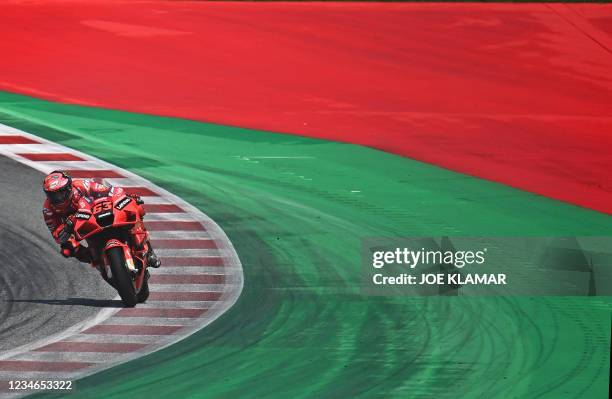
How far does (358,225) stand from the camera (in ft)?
65.3

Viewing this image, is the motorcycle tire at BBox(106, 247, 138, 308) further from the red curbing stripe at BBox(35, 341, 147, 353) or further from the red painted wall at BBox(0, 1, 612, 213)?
the red painted wall at BBox(0, 1, 612, 213)

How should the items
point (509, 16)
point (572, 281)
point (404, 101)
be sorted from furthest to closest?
point (509, 16) → point (404, 101) → point (572, 281)

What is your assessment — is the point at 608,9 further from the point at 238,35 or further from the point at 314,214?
the point at 314,214

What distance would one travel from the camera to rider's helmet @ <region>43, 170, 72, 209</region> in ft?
48.9

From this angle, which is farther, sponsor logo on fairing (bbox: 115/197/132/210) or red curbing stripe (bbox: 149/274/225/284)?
red curbing stripe (bbox: 149/274/225/284)

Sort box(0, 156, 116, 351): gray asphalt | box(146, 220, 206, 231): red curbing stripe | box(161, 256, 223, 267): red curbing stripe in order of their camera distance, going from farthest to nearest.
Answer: box(146, 220, 206, 231): red curbing stripe
box(161, 256, 223, 267): red curbing stripe
box(0, 156, 116, 351): gray asphalt

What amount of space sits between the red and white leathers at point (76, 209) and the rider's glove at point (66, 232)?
0.07 ft

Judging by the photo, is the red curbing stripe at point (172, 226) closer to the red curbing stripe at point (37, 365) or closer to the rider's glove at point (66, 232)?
the rider's glove at point (66, 232)

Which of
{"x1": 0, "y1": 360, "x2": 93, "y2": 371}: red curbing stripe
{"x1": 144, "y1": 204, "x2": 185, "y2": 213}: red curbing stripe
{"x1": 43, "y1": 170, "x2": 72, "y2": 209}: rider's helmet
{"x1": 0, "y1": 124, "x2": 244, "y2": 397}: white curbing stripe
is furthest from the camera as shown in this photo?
{"x1": 144, "y1": 204, "x2": 185, "y2": 213}: red curbing stripe

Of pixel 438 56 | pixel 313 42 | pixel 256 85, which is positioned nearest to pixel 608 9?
pixel 438 56

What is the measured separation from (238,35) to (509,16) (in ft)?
25.3

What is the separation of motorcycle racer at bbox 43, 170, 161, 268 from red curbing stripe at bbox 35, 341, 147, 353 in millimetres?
1011

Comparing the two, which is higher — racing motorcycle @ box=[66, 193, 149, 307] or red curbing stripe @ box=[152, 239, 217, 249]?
racing motorcycle @ box=[66, 193, 149, 307]

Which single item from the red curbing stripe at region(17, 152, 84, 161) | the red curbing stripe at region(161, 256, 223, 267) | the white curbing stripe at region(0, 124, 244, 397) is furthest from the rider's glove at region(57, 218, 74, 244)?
the red curbing stripe at region(17, 152, 84, 161)
